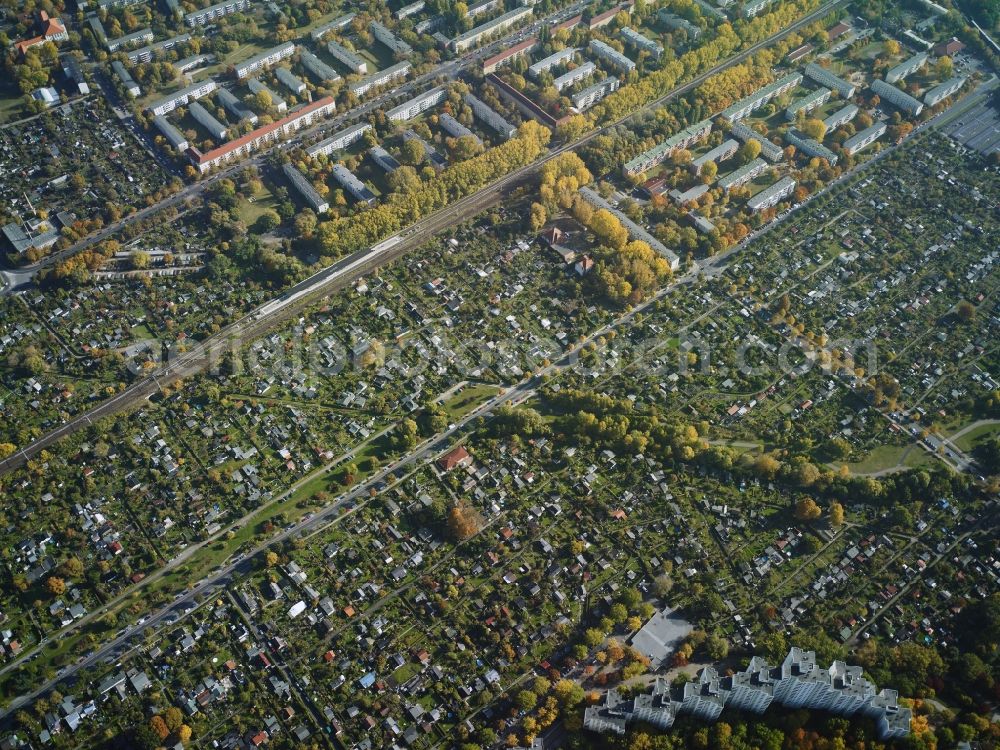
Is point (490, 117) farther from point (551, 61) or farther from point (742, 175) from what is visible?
point (742, 175)

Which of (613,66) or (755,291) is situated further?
(613,66)

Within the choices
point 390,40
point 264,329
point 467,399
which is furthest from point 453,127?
point 467,399

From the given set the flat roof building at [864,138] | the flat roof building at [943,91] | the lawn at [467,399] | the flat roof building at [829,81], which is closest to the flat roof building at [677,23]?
the flat roof building at [829,81]

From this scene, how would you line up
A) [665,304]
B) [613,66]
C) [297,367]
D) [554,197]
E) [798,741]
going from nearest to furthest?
[798,741], [297,367], [665,304], [554,197], [613,66]

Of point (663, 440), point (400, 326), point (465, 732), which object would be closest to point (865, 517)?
point (663, 440)

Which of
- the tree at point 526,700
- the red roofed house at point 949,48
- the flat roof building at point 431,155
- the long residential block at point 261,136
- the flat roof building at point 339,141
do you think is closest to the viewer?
the tree at point 526,700

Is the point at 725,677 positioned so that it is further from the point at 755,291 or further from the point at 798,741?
the point at 755,291

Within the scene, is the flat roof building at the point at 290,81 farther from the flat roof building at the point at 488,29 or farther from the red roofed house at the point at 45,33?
the red roofed house at the point at 45,33
